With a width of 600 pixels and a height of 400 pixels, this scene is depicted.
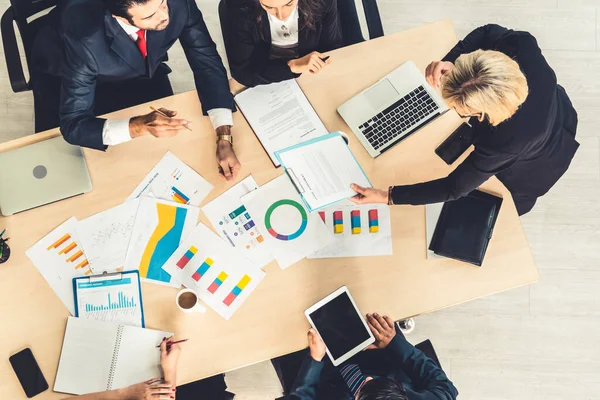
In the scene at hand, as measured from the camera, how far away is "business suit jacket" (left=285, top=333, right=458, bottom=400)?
1.75 m

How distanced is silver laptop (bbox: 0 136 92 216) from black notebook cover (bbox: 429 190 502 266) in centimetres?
121

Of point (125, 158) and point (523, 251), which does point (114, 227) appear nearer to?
point (125, 158)

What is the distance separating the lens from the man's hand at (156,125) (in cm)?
165

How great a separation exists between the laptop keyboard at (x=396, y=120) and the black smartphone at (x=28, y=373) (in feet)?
4.34

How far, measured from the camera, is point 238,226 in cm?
171

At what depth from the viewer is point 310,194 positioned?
1672mm

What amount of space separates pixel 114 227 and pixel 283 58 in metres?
0.89

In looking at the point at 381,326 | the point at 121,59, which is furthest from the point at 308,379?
the point at 121,59

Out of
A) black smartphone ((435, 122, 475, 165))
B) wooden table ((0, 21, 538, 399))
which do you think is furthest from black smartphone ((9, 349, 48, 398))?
black smartphone ((435, 122, 475, 165))

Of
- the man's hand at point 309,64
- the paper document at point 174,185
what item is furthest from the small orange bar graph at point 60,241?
the man's hand at point 309,64

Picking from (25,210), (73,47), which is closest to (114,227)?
(25,210)

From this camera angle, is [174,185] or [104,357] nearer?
[104,357]

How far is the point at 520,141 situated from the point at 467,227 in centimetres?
36

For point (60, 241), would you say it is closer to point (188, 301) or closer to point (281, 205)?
point (188, 301)
